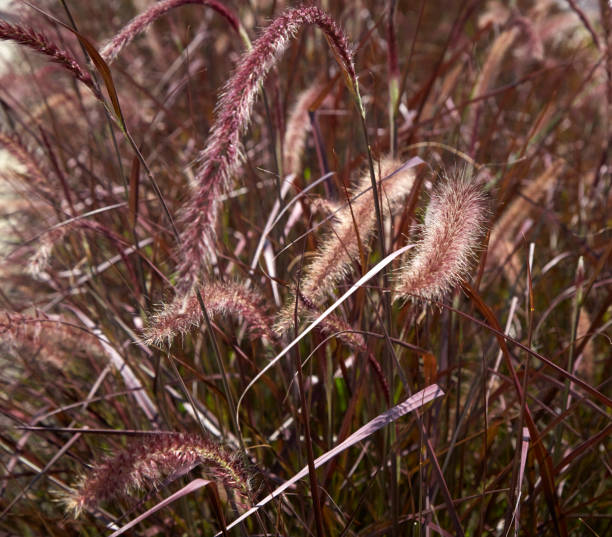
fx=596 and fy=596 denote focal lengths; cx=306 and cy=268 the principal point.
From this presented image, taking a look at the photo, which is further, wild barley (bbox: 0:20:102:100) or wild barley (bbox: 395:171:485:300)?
wild barley (bbox: 395:171:485:300)

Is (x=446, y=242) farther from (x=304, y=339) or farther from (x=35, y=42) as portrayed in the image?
(x=304, y=339)

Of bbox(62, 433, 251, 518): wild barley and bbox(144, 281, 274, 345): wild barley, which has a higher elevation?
bbox(144, 281, 274, 345): wild barley

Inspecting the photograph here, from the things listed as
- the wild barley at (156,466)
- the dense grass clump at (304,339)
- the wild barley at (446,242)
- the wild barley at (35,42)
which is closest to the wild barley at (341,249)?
the dense grass clump at (304,339)

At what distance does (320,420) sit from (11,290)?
175 cm

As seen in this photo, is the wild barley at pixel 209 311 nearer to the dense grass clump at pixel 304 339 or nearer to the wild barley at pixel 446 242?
the dense grass clump at pixel 304 339

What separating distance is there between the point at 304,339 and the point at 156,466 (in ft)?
2.84

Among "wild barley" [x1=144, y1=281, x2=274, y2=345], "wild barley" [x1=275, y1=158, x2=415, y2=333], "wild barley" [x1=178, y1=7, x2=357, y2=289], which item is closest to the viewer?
"wild barley" [x1=178, y1=7, x2=357, y2=289]

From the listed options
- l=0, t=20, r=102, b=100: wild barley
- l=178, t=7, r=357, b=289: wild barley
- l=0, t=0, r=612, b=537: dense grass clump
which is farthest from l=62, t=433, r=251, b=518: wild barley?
l=0, t=20, r=102, b=100: wild barley

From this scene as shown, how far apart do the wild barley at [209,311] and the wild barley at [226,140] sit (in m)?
0.12

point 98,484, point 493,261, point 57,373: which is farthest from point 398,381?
point 57,373

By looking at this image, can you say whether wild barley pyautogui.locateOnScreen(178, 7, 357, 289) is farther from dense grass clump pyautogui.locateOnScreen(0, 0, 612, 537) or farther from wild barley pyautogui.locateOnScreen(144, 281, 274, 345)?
wild barley pyautogui.locateOnScreen(144, 281, 274, 345)

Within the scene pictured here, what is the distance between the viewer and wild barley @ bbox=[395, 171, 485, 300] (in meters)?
0.98

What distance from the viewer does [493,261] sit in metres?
1.96

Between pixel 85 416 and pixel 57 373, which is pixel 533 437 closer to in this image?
pixel 85 416
